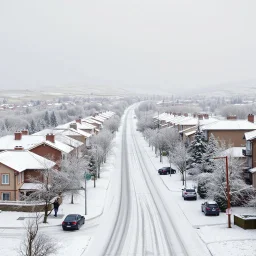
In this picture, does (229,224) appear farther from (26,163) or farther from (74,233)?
(26,163)

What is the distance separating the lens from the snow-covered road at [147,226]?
31.1 metres

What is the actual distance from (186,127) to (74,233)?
179ft

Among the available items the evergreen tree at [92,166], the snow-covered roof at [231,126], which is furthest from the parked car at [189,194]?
the snow-covered roof at [231,126]

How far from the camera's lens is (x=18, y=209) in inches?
1689

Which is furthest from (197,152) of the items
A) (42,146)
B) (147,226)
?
(147,226)

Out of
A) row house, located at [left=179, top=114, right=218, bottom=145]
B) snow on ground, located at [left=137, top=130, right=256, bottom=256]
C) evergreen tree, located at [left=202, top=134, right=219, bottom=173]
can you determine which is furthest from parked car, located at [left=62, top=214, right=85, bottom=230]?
row house, located at [left=179, top=114, right=218, bottom=145]

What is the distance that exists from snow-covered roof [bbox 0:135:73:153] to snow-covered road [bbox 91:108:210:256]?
29.7 feet

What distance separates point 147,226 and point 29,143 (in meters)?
27.7

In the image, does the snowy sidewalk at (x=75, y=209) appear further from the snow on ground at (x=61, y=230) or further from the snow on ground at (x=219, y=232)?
the snow on ground at (x=219, y=232)

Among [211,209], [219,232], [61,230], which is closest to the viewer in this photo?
[219,232]

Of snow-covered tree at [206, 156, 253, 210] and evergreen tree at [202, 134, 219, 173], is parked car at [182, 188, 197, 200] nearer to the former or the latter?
snow-covered tree at [206, 156, 253, 210]

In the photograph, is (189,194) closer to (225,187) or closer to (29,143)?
(225,187)

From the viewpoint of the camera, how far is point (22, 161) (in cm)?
4875

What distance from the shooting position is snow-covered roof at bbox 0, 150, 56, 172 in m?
46.5
